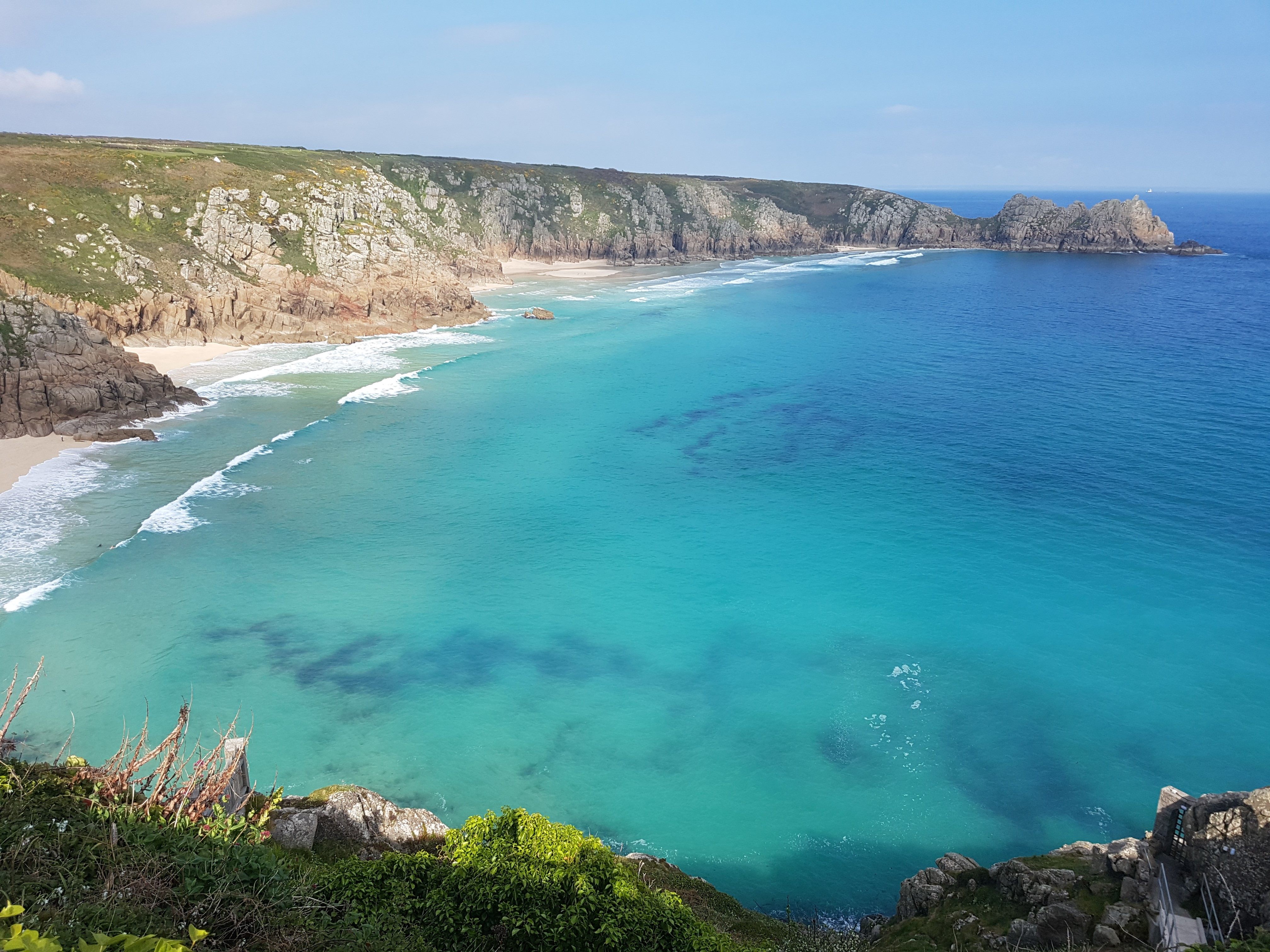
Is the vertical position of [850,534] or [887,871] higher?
[850,534]

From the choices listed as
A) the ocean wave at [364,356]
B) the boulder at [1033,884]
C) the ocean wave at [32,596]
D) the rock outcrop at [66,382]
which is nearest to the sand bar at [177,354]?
the ocean wave at [364,356]

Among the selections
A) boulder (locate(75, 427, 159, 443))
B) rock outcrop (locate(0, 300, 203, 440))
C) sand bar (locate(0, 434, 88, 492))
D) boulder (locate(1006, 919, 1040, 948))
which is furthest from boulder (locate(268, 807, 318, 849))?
rock outcrop (locate(0, 300, 203, 440))

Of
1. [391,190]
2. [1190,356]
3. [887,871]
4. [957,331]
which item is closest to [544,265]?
[391,190]

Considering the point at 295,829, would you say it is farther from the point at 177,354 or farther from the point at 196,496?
the point at 177,354

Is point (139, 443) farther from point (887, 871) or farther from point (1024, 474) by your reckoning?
point (1024, 474)

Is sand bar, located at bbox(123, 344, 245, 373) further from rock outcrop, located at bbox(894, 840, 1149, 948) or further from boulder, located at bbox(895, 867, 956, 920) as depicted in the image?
rock outcrop, located at bbox(894, 840, 1149, 948)

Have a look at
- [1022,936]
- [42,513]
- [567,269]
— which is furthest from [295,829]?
[567,269]
